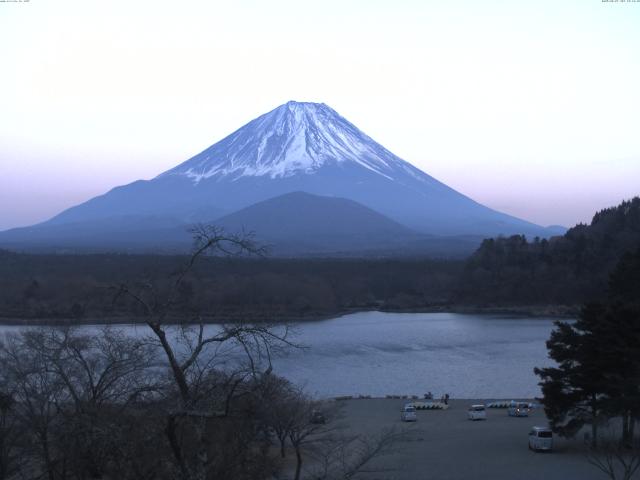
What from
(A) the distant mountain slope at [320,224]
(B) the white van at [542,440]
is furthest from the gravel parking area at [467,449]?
(A) the distant mountain slope at [320,224]

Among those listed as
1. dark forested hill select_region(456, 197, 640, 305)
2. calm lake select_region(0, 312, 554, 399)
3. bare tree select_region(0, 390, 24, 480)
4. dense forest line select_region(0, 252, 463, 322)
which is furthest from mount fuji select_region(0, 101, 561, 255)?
bare tree select_region(0, 390, 24, 480)

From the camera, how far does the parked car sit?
10453 millimetres

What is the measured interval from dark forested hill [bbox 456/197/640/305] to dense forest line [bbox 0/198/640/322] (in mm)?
37

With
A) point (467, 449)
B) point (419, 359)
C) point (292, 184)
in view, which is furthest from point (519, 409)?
point (292, 184)

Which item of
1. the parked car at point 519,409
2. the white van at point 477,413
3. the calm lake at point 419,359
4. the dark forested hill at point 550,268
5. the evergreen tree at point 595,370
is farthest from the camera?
the dark forested hill at point 550,268

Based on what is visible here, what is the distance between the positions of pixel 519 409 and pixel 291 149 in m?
77.2

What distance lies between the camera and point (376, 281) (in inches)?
1361

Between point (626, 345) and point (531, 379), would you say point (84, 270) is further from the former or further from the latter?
point (626, 345)

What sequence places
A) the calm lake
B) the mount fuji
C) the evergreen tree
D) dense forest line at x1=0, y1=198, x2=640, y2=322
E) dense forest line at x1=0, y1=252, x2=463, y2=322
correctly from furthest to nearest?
the mount fuji
dense forest line at x1=0, y1=198, x2=640, y2=322
dense forest line at x1=0, y1=252, x2=463, y2=322
the calm lake
the evergreen tree

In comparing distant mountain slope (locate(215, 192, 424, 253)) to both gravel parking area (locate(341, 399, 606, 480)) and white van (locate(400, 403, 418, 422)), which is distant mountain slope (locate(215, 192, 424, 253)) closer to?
white van (locate(400, 403, 418, 422))

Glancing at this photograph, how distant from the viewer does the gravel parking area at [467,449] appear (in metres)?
7.11

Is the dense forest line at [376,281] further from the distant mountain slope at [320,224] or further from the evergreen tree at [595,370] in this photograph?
the distant mountain slope at [320,224]

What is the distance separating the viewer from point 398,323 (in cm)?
2388

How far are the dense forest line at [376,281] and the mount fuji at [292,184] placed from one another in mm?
41685
